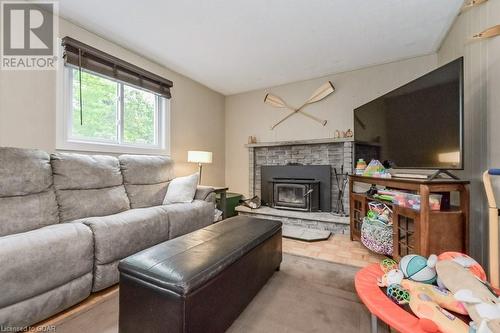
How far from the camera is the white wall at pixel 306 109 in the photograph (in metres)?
3.06

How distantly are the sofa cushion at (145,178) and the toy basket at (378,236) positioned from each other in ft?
7.75

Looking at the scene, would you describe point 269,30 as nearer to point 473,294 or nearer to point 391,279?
point 391,279

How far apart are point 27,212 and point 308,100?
11.9ft

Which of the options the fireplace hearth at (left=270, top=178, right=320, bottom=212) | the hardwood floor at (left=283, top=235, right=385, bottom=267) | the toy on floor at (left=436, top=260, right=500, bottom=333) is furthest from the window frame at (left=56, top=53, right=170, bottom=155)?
the toy on floor at (left=436, top=260, right=500, bottom=333)

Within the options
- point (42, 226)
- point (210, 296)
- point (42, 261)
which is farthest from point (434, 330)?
point (42, 226)

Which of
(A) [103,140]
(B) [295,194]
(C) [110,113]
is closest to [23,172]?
(A) [103,140]

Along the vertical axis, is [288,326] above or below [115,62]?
below

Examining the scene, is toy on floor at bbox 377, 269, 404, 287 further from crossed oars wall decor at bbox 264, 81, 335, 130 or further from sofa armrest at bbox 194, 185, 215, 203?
crossed oars wall decor at bbox 264, 81, 335, 130

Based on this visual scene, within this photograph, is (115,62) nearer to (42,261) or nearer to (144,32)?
(144,32)

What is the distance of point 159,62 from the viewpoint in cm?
305

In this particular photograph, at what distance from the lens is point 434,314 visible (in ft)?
2.92

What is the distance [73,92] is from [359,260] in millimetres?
3445

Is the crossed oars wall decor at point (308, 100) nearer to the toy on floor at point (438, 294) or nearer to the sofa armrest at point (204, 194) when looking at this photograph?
the sofa armrest at point (204, 194)

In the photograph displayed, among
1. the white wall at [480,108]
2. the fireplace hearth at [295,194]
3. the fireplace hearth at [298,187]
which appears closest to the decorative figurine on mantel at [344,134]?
the fireplace hearth at [298,187]
